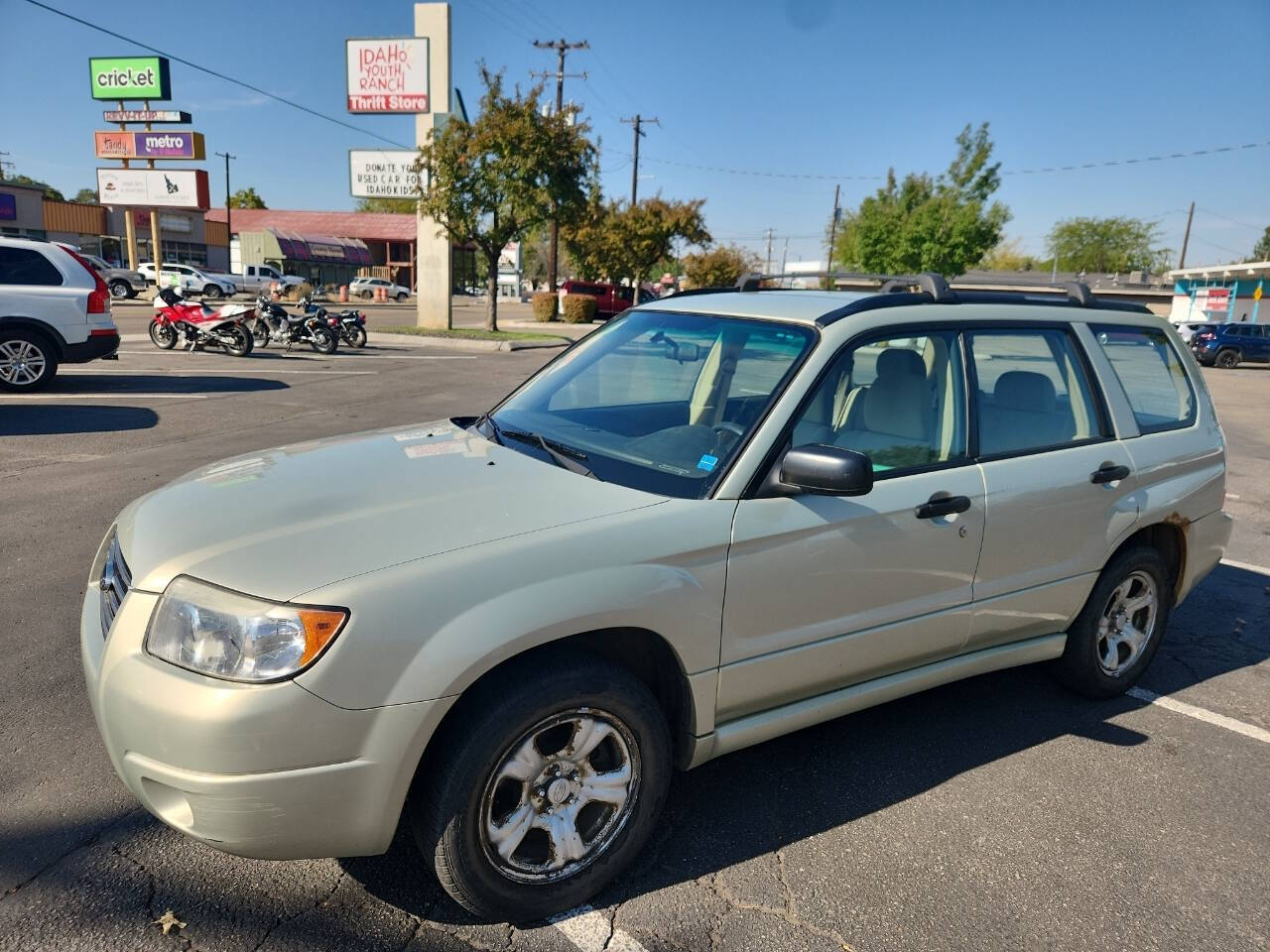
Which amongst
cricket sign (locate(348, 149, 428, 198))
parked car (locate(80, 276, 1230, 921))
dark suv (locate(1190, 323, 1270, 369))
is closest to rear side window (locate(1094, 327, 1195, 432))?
parked car (locate(80, 276, 1230, 921))

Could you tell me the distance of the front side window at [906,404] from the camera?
323 centimetres

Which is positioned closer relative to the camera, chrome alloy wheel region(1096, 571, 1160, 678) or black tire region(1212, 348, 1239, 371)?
chrome alloy wheel region(1096, 571, 1160, 678)

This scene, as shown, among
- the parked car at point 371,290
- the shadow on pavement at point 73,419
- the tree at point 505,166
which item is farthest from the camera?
the parked car at point 371,290

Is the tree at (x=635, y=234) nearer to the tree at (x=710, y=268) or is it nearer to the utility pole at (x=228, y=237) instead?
the tree at (x=710, y=268)

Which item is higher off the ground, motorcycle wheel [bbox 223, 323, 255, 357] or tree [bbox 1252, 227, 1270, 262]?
tree [bbox 1252, 227, 1270, 262]

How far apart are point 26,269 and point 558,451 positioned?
10.9 metres

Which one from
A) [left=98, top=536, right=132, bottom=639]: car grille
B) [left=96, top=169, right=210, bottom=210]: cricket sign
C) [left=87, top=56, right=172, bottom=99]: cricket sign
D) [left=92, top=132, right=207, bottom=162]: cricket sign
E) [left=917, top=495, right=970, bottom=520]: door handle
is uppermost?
[left=87, top=56, right=172, bottom=99]: cricket sign

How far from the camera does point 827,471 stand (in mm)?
2594

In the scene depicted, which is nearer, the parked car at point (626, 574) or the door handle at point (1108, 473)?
the parked car at point (626, 574)

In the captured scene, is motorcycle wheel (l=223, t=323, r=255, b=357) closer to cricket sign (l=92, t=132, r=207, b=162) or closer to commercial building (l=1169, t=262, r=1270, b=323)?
cricket sign (l=92, t=132, r=207, b=162)

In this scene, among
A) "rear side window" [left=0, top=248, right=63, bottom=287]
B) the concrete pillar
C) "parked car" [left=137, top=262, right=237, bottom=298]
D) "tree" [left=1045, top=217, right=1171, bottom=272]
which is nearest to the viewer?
"rear side window" [left=0, top=248, right=63, bottom=287]

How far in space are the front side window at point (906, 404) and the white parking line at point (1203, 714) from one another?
1873mm

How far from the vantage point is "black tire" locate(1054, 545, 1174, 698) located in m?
3.82

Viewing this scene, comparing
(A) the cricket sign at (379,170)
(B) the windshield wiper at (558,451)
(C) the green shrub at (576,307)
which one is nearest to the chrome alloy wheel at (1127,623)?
(B) the windshield wiper at (558,451)
